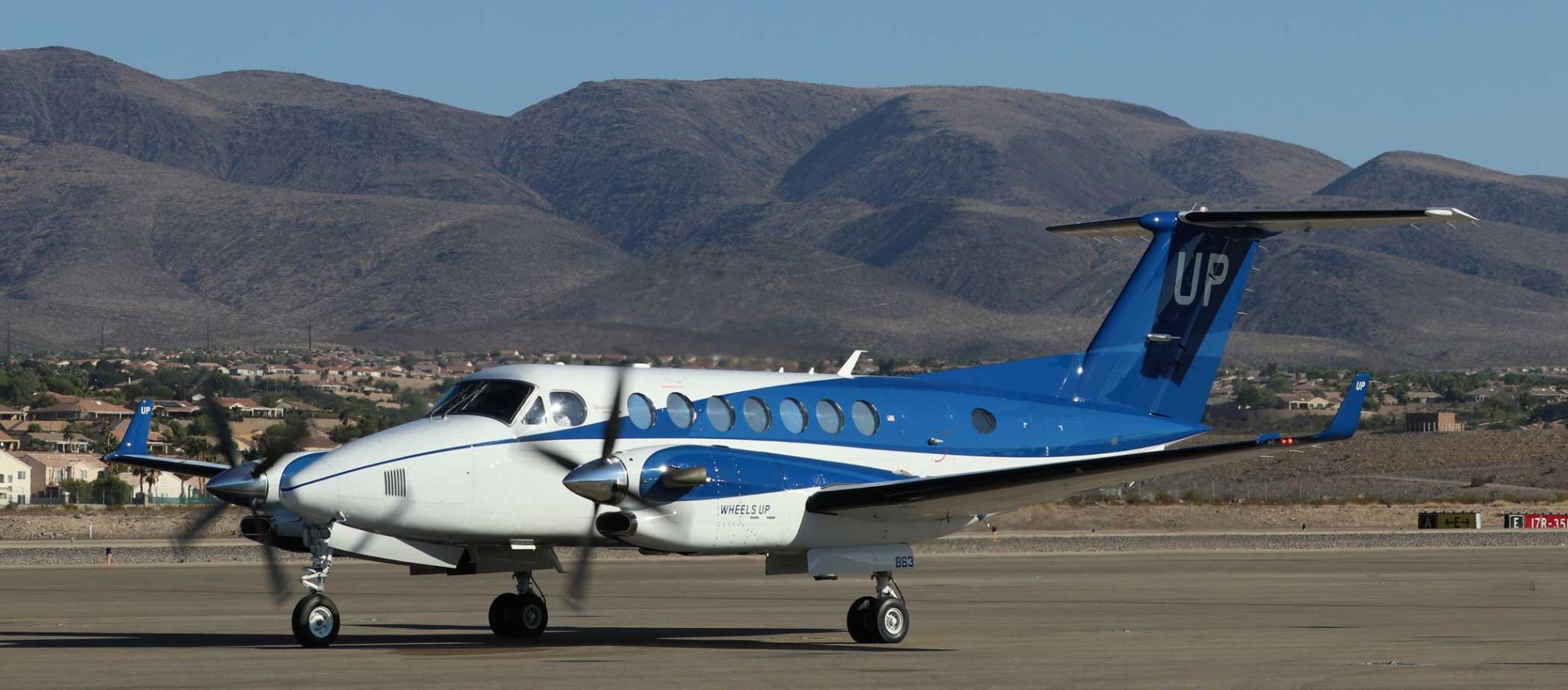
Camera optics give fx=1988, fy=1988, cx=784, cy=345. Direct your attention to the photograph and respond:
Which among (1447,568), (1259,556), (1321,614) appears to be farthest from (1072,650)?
(1259,556)

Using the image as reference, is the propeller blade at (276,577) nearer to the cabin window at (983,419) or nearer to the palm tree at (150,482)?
the cabin window at (983,419)

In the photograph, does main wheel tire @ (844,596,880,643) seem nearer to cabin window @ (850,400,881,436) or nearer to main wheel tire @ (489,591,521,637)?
cabin window @ (850,400,881,436)

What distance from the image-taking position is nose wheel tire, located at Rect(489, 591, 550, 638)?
2512cm

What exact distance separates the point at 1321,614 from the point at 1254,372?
11500cm

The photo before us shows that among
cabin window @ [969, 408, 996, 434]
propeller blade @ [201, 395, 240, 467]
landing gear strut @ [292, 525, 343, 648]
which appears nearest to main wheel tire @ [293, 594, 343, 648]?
landing gear strut @ [292, 525, 343, 648]

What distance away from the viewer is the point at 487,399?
23.3 m

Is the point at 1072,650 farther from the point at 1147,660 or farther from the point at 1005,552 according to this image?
the point at 1005,552

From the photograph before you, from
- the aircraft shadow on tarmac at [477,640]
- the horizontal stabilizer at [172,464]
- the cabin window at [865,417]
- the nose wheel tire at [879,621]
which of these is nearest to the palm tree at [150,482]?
the horizontal stabilizer at [172,464]

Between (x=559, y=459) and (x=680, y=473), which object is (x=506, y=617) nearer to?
(x=559, y=459)

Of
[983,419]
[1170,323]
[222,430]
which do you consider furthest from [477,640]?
[1170,323]

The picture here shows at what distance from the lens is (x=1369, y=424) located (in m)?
132

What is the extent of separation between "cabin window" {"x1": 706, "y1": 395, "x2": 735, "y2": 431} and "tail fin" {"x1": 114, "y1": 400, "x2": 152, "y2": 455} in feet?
28.3

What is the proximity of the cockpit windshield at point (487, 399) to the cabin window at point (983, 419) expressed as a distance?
630 centimetres

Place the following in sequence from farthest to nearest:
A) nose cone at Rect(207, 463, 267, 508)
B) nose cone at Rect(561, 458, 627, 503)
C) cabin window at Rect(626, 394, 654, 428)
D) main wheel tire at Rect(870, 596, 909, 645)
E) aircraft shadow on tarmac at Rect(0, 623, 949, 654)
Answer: main wheel tire at Rect(870, 596, 909, 645) < aircraft shadow on tarmac at Rect(0, 623, 949, 654) < cabin window at Rect(626, 394, 654, 428) < nose cone at Rect(561, 458, 627, 503) < nose cone at Rect(207, 463, 267, 508)
